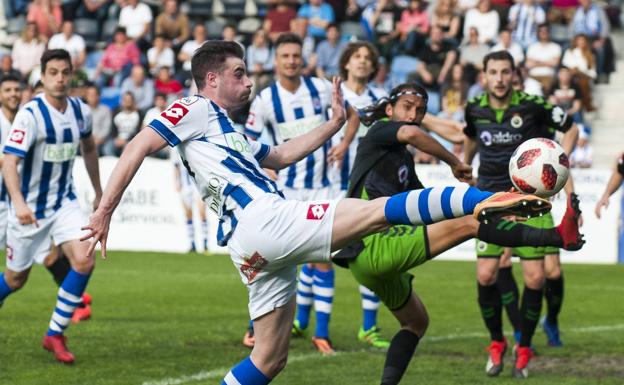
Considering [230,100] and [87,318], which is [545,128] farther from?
[87,318]

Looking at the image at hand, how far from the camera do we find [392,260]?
7098 mm

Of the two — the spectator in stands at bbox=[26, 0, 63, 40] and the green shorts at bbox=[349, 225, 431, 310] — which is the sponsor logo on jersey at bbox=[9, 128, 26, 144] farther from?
the spectator in stands at bbox=[26, 0, 63, 40]

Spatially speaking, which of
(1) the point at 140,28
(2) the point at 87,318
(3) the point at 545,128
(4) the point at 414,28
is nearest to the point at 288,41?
(3) the point at 545,128

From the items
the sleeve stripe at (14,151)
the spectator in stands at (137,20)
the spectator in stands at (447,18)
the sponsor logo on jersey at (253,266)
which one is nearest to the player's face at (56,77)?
the sleeve stripe at (14,151)

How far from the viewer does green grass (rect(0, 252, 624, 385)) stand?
29.3 ft

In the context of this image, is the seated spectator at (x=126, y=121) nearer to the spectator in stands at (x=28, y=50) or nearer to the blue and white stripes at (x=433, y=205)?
the spectator in stands at (x=28, y=50)

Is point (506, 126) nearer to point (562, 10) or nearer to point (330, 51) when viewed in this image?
point (330, 51)

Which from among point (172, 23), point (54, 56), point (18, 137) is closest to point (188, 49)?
point (172, 23)

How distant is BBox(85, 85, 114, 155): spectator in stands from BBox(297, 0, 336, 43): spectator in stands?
178 inches

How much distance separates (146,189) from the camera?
20.8 m

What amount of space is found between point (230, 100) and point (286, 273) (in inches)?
39.7

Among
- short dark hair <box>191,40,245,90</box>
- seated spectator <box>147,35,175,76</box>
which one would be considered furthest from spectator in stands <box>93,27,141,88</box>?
short dark hair <box>191,40,245,90</box>

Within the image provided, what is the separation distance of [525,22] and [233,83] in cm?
1709

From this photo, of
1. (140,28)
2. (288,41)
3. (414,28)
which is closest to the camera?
(288,41)
